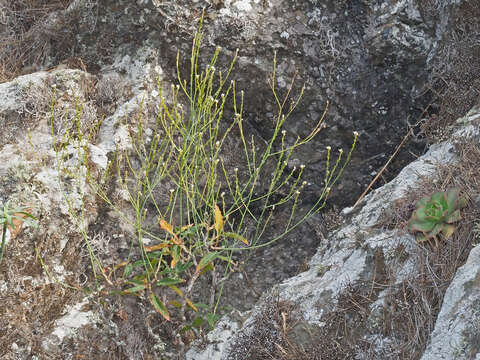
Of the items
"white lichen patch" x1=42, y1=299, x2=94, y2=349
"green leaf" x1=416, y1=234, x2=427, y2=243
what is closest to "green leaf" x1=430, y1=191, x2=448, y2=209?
"green leaf" x1=416, y1=234, x2=427, y2=243

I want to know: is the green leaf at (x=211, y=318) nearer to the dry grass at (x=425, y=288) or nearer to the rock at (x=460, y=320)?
the dry grass at (x=425, y=288)

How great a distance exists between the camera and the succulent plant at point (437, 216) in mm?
2207

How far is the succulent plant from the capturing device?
2207 mm

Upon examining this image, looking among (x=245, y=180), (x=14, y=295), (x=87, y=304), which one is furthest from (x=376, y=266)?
(x=14, y=295)

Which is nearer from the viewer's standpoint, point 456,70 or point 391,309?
point 391,309

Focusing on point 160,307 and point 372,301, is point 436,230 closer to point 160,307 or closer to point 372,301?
point 372,301

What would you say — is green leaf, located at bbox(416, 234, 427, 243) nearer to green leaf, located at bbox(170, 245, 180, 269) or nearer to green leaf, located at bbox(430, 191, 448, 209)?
green leaf, located at bbox(430, 191, 448, 209)

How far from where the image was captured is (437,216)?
7.26 feet

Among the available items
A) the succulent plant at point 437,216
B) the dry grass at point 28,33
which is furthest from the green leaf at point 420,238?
the dry grass at point 28,33

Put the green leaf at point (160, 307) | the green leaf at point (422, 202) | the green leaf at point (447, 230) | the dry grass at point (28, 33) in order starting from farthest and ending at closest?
the dry grass at point (28, 33)
the green leaf at point (160, 307)
the green leaf at point (422, 202)
the green leaf at point (447, 230)

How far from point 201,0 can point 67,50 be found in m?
1.10

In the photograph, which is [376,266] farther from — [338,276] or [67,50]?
[67,50]

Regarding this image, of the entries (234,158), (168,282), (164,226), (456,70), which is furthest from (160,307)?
(456,70)

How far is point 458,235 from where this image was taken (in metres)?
2.19
